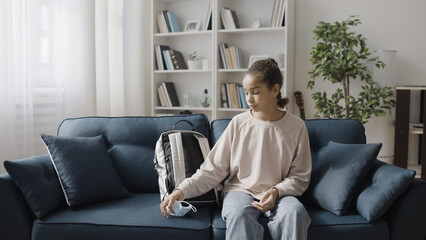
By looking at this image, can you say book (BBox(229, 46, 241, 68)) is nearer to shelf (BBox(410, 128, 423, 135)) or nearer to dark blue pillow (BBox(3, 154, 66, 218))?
shelf (BBox(410, 128, 423, 135))

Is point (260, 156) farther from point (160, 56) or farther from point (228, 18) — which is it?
point (160, 56)

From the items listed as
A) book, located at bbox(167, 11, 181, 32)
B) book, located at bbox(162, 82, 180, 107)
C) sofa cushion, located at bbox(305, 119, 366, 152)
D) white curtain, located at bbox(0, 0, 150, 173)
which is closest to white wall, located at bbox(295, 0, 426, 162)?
book, located at bbox(167, 11, 181, 32)

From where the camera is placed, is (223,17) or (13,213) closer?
(13,213)

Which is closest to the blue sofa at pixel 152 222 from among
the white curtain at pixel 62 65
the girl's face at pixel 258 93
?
the girl's face at pixel 258 93

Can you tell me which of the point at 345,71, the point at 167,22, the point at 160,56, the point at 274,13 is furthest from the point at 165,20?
the point at 345,71

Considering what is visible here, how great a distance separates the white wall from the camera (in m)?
4.04

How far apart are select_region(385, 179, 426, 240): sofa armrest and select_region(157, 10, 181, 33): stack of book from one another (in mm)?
3151

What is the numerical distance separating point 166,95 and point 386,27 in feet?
7.24

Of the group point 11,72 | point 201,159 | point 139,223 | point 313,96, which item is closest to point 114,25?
point 11,72

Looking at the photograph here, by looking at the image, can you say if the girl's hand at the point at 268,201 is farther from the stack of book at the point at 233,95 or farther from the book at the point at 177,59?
the book at the point at 177,59

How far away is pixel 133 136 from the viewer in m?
2.45

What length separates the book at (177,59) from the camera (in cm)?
450

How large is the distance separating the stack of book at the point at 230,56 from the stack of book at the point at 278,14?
1.41 feet

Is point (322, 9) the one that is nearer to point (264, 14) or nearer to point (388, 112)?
point (264, 14)
